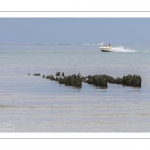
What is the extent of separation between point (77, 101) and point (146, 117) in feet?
20.3

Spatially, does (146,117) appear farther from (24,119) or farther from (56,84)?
(56,84)

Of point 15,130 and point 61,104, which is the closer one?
point 15,130

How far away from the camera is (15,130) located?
23.6m

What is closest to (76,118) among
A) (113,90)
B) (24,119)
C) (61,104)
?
(24,119)

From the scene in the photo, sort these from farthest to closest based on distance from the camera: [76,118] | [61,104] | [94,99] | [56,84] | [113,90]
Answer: [56,84], [113,90], [94,99], [61,104], [76,118]

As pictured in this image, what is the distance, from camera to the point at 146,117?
1056 inches

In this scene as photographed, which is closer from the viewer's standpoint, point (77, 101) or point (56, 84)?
point (77, 101)
